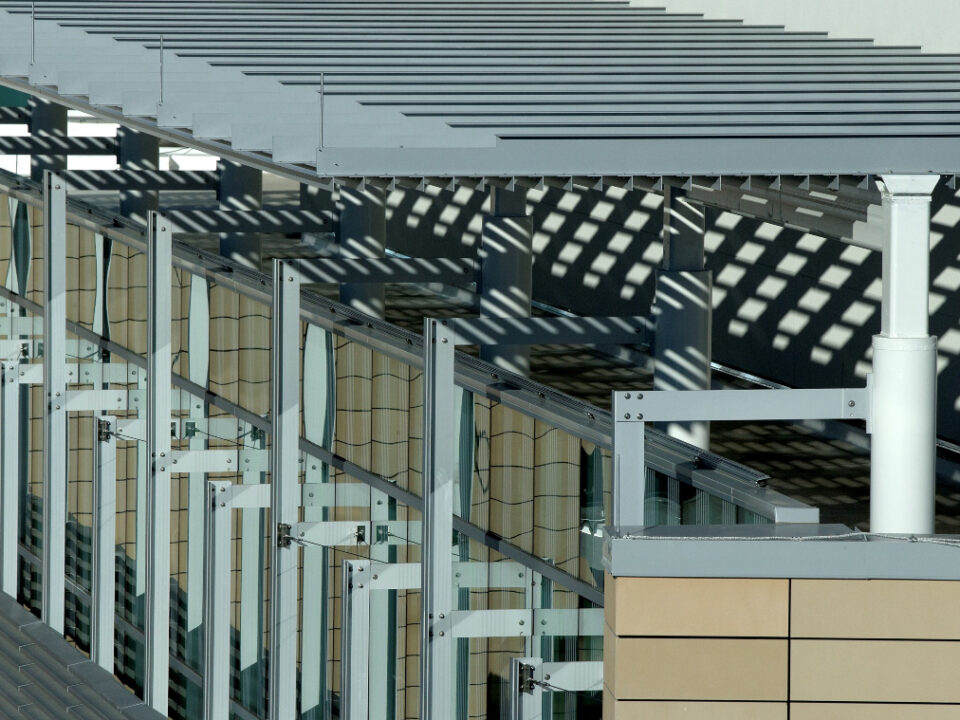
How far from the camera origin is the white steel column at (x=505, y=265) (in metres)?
14.9

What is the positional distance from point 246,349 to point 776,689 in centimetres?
531

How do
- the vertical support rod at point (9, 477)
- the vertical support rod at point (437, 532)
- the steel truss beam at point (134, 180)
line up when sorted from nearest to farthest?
the vertical support rod at point (437, 532) → the vertical support rod at point (9, 477) → the steel truss beam at point (134, 180)

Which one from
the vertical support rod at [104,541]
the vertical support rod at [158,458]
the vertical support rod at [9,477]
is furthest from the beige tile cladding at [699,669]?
the vertical support rod at [9,477]

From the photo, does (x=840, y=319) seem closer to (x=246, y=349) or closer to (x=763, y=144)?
(x=246, y=349)

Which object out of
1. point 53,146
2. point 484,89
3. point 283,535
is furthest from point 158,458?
point 53,146

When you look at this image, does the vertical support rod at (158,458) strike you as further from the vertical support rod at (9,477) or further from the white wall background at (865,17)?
the white wall background at (865,17)

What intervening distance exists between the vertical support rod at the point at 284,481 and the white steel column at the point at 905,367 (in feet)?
11.1

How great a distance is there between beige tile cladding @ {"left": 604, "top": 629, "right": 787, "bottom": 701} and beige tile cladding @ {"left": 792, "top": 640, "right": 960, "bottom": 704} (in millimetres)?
93

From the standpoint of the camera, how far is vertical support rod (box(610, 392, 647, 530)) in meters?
6.38

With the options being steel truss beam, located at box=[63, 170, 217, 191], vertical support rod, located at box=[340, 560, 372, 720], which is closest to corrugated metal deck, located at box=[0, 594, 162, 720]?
vertical support rod, located at box=[340, 560, 372, 720]

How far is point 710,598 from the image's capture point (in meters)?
5.85

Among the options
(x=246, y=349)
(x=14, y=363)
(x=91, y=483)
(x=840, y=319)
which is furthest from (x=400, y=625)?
(x=840, y=319)

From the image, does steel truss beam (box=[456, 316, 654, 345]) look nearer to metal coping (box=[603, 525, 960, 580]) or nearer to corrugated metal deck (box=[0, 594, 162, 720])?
corrugated metal deck (box=[0, 594, 162, 720])

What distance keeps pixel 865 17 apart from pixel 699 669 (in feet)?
37.0
